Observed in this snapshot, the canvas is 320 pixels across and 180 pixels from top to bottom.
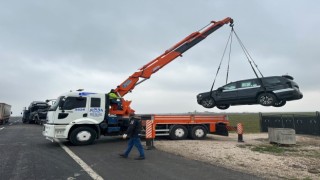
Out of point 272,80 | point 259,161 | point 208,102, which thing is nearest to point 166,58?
point 208,102

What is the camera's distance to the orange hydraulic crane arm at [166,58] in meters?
16.0

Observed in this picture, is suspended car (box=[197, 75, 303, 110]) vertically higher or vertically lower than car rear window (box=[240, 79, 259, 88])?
lower

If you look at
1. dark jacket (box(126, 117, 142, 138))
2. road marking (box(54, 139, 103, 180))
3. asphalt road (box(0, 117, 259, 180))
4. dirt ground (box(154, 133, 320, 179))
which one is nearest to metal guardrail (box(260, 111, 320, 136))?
dirt ground (box(154, 133, 320, 179))

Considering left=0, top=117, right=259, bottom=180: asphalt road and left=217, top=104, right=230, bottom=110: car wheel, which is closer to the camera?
left=0, top=117, right=259, bottom=180: asphalt road

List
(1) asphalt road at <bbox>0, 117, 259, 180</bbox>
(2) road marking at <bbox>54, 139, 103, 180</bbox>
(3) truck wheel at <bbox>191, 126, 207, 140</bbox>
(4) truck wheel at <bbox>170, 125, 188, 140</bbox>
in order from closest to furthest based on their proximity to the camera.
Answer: (2) road marking at <bbox>54, 139, 103, 180</bbox>, (1) asphalt road at <bbox>0, 117, 259, 180</bbox>, (4) truck wheel at <bbox>170, 125, 188, 140</bbox>, (3) truck wheel at <bbox>191, 126, 207, 140</bbox>

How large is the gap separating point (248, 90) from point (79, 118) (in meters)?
8.29

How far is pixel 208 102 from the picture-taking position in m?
16.2

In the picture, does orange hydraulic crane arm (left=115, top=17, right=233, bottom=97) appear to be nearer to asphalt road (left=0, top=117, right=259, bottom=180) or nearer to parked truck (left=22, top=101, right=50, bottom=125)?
asphalt road (left=0, top=117, right=259, bottom=180)

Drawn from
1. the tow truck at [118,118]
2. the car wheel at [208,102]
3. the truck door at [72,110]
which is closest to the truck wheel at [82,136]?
the tow truck at [118,118]

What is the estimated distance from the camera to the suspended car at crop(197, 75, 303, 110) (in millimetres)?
13543

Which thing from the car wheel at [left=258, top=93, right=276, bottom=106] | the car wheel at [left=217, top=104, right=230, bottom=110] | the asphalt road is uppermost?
the car wheel at [left=258, top=93, right=276, bottom=106]

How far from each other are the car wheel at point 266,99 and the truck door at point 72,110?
8.32m

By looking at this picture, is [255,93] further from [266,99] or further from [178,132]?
[178,132]

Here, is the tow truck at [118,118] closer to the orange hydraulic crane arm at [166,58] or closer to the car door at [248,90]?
the orange hydraulic crane arm at [166,58]
